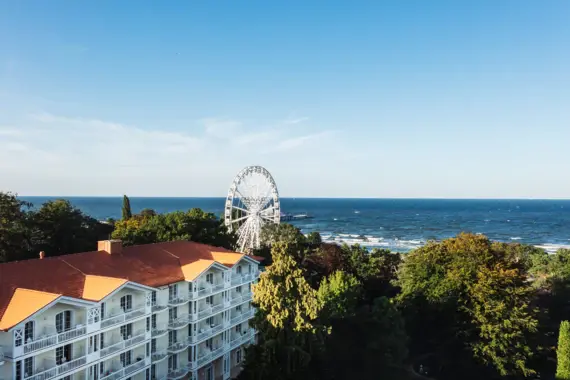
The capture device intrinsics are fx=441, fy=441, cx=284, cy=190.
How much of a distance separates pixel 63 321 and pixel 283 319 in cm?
1189

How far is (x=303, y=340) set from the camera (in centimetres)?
2447

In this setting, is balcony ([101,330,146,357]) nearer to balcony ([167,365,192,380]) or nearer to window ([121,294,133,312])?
window ([121,294,133,312])

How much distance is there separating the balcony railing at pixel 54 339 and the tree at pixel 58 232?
2418 centimetres

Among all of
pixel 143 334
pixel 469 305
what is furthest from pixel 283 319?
pixel 469 305

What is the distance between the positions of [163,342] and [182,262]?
6.06m

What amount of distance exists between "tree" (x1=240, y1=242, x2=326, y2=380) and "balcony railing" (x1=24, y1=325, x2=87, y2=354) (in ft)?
31.3

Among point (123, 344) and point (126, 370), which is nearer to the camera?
point (123, 344)

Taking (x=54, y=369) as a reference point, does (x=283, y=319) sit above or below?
above

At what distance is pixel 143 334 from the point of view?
94.2 feet

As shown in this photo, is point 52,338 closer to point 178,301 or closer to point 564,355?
point 178,301

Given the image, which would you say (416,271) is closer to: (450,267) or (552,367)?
(450,267)

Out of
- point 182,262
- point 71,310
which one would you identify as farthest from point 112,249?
point 71,310

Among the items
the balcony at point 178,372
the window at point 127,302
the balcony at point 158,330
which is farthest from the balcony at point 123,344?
the balcony at point 178,372

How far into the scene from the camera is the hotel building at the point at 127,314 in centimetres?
2221
